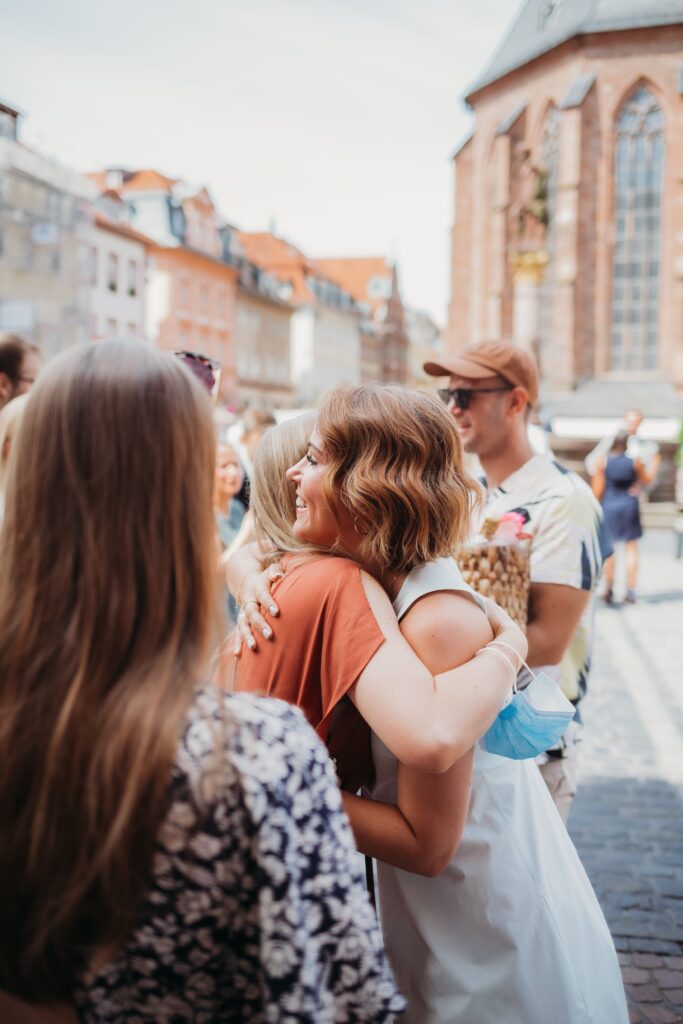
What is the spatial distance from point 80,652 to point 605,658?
27.8 feet

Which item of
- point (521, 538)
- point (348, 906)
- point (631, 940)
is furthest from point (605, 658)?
point (348, 906)

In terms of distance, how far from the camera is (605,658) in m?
9.20

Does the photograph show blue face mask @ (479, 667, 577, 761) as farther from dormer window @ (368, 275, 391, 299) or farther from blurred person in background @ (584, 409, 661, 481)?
dormer window @ (368, 275, 391, 299)

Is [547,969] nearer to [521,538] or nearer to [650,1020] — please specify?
[521,538]

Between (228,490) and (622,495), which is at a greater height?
(228,490)

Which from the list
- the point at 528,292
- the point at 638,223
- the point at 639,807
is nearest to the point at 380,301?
the point at 638,223

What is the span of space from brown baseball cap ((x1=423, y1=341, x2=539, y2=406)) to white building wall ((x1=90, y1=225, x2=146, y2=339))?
4290 cm

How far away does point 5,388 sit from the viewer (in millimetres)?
3816

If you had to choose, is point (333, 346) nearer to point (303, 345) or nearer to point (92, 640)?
point (303, 345)

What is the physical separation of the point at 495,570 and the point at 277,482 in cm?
66

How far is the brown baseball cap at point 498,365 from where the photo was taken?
137 inches

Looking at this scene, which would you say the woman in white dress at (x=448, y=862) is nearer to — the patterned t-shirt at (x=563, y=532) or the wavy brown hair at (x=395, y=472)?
the wavy brown hair at (x=395, y=472)

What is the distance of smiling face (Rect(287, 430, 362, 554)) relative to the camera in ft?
6.21

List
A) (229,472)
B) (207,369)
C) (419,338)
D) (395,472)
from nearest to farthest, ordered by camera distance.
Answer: (395,472) < (207,369) < (229,472) < (419,338)
